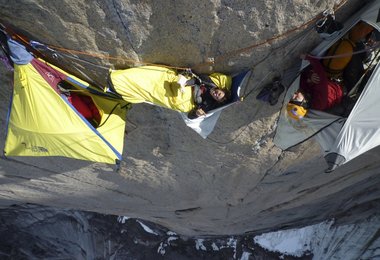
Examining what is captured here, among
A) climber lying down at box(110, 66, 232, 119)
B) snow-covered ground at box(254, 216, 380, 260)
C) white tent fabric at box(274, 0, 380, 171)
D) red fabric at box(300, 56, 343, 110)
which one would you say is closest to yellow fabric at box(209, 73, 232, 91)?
climber lying down at box(110, 66, 232, 119)

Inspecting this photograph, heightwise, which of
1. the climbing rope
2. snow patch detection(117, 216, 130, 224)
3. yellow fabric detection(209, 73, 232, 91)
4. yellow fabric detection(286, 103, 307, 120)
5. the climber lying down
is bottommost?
yellow fabric detection(286, 103, 307, 120)

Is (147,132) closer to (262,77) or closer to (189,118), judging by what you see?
(189,118)

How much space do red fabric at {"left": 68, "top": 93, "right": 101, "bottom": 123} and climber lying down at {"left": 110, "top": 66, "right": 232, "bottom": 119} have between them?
611mm

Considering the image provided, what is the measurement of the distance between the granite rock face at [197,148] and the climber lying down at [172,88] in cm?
19

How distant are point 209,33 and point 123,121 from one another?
1.55m

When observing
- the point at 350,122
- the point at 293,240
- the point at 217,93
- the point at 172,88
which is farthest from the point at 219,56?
the point at 293,240

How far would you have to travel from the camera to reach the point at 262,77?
4168 mm

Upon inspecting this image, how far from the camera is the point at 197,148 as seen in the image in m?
5.56

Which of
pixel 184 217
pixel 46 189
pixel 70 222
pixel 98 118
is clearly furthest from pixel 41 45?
pixel 70 222

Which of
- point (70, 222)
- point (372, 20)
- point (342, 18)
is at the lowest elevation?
point (70, 222)

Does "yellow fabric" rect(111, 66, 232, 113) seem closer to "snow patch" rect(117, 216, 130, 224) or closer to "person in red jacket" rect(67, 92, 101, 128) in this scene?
"person in red jacket" rect(67, 92, 101, 128)

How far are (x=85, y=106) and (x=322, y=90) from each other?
2.69m

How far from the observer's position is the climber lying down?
368 centimetres

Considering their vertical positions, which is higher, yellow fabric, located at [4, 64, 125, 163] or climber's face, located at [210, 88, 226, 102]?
climber's face, located at [210, 88, 226, 102]
